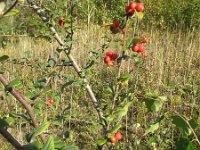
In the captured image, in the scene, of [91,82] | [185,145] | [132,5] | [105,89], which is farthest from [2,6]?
[91,82]

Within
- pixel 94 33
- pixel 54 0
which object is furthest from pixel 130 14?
pixel 94 33

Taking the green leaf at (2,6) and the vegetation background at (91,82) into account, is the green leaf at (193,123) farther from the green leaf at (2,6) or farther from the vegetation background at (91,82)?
the green leaf at (2,6)

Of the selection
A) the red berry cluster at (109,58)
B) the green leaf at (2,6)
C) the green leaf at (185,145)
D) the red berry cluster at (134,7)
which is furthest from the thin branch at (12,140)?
the red berry cluster at (109,58)

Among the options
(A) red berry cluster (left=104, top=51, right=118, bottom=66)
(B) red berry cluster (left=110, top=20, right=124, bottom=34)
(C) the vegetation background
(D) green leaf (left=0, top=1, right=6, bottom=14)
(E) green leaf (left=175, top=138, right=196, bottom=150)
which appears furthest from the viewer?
(C) the vegetation background

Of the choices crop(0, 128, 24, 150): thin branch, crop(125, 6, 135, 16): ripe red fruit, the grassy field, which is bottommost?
the grassy field

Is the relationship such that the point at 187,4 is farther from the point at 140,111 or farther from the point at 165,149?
the point at 165,149

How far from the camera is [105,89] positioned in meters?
1.83

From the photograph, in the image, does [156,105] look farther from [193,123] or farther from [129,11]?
[129,11]

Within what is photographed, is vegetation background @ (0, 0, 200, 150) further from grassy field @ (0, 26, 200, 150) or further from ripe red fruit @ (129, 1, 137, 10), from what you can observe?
ripe red fruit @ (129, 1, 137, 10)

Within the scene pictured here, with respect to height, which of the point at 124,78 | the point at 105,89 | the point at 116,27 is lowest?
the point at 105,89

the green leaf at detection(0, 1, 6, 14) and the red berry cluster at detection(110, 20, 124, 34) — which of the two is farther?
the red berry cluster at detection(110, 20, 124, 34)

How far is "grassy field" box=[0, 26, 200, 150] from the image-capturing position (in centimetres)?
234

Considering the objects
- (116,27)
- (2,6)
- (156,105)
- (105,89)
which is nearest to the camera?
(2,6)

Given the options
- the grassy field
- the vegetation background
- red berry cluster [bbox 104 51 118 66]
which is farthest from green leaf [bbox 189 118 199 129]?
red berry cluster [bbox 104 51 118 66]
